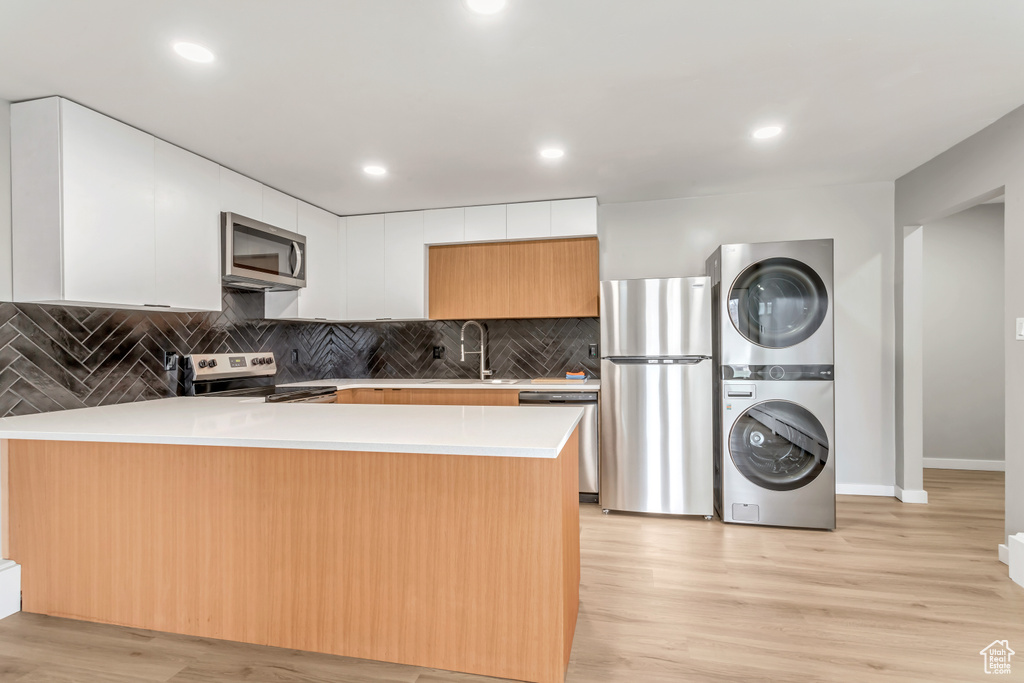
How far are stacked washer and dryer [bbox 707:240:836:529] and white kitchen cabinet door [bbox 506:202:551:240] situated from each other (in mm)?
1303

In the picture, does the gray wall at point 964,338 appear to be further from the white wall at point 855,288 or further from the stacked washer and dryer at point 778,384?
the stacked washer and dryer at point 778,384

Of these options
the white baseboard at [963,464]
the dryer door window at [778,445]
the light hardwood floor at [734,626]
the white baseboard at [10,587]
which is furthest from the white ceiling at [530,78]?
the white baseboard at [963,464]

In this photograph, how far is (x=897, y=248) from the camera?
3.57 meters

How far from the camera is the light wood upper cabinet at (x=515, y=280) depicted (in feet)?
12.7

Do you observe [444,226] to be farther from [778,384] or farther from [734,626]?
[734,626]

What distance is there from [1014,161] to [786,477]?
204cm

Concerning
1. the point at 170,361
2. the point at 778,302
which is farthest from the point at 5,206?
the point at 778,302

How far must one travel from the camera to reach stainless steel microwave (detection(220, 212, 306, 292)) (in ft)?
9.70

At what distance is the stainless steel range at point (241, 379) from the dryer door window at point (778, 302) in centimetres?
288

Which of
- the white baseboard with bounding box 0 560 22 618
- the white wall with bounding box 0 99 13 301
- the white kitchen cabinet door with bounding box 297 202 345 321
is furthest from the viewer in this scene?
the white kitchen cabinet door with bounding box 297 202 345 321

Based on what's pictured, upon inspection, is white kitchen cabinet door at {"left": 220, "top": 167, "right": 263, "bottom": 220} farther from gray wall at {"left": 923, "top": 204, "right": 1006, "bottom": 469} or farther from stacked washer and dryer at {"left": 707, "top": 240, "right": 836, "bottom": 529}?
gray wall at {"left": 923, "top": 204, "right": 1006, "bottom": 469}

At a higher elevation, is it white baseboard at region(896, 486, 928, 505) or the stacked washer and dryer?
the stacked washer and dryer

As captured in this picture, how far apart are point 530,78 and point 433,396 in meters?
2.38

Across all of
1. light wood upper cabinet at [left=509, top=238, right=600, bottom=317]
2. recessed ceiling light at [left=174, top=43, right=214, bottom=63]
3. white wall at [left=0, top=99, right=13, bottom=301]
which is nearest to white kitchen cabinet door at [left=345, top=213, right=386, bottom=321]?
light wood upper cabinet at [left=509, top=238, right=600, bottom=317]
